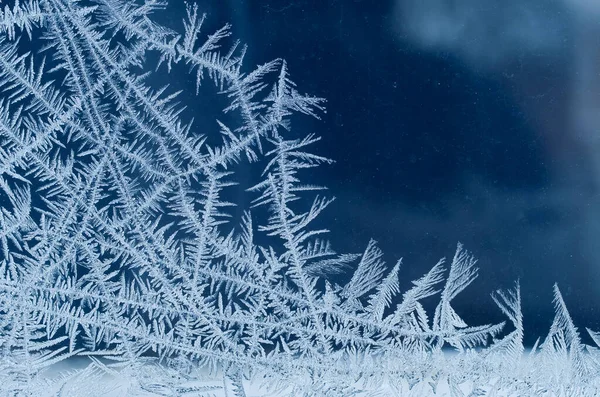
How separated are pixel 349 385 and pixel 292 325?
A: 59 mm

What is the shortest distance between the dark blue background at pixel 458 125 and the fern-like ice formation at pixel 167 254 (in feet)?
0.11

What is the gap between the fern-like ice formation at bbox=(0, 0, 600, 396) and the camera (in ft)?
1.22

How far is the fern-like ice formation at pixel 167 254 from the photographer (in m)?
0.37

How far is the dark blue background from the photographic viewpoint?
0.40m

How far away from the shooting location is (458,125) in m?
0.41

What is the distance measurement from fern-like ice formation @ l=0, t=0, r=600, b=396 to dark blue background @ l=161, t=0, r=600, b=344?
3 cm

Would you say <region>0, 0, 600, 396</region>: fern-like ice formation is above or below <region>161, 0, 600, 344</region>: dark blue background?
below

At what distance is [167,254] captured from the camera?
38 cm

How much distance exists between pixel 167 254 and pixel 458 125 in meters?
0.24

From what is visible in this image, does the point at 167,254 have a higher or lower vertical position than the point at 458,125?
lower

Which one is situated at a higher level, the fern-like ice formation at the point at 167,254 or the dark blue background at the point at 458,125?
the dark blue background at the point at 458,125

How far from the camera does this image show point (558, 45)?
16.3 inches

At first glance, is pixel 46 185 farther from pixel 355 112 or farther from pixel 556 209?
pixel 556 209

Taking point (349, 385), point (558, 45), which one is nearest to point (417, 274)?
point (349, 385)
